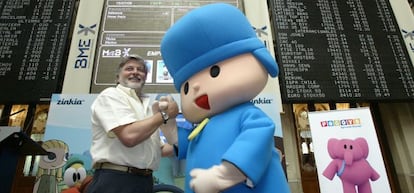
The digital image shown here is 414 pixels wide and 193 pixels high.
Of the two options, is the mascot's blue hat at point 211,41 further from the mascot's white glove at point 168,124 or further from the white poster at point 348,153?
the white poster at point 348,153

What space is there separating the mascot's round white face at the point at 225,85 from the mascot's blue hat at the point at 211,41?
2 centimetres

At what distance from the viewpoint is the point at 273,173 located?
0.98m

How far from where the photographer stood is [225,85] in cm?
105

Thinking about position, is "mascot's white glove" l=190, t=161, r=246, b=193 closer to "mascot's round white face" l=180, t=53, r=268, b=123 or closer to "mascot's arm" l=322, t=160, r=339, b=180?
"mascot's round white face" l=180, t=53, r=268, b=123

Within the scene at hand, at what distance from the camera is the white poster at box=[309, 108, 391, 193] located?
2.62 metres

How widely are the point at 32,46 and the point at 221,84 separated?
2.69 metres

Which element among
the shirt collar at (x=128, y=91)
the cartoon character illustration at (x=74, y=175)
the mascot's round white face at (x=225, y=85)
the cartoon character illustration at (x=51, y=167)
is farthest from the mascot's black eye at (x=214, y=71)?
the cartoon character illustration at (x=51, y=167)

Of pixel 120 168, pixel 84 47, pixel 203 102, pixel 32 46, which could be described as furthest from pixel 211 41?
pixel 32 46

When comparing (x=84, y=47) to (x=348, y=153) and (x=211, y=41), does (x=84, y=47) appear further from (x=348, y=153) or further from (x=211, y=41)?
(x=348, y=153)

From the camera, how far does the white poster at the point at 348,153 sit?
2.62m

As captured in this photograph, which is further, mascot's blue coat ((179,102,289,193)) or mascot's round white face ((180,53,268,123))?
mascot's round white face ((180,53,268,123))

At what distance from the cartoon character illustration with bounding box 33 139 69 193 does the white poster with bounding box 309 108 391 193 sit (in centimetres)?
222

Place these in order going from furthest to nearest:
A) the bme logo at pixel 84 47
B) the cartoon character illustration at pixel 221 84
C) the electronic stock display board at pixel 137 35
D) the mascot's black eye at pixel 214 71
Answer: the bme logo at pixel 84 47, the electronic stock display board at pixel 137 35, the mascot's black eye at pixel 214 71, the cartoon character illustration at pixel 221 84

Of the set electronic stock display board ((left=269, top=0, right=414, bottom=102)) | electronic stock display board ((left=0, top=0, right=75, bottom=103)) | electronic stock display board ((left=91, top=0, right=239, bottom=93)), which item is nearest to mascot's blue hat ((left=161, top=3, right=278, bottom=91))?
electronic stock display board ((left=91, top=0, right=239, bottom=93))
